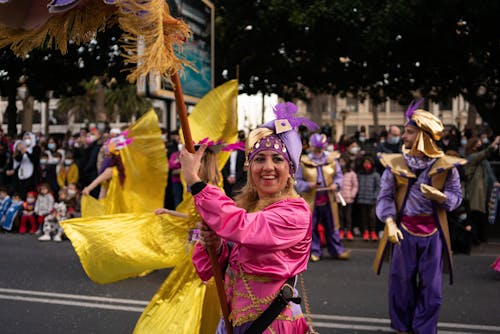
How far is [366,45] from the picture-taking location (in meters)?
15.3

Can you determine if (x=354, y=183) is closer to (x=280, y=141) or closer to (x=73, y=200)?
(x=73, y=200)

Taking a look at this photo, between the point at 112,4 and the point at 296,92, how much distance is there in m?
20.4

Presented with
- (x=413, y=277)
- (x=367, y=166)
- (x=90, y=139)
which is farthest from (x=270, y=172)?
(x=90, y=139)

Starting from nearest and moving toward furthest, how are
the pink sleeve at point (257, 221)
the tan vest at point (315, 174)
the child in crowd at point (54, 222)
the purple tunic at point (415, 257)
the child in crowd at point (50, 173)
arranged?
the pink sleeve at point (257, 221), the purple tunic at point (415, 257), the tan vest at point (315, 174), the child in crowd at point (54, 222), the child in crowd at point (50, 173)

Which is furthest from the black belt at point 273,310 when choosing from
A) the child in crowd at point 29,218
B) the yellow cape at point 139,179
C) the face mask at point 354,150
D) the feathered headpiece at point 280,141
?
the child in crowd at point 29,218

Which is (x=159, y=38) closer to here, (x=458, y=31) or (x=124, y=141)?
(x=124, y=141)

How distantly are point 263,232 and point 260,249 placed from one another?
0.09 metres

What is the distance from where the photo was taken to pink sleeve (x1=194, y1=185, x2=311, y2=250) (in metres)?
2.58

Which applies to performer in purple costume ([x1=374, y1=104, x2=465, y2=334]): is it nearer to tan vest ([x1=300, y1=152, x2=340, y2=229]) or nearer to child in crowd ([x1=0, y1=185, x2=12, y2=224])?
tan vest ([x1=300, y1=152, x2=340, y2=229])

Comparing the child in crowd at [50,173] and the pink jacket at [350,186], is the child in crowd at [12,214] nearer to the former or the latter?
the child in crowd at [50,173]

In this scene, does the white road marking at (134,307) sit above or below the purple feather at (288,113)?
below

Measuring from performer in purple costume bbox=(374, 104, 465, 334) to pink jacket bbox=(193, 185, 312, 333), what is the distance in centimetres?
260

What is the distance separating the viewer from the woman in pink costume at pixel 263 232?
2600 mm

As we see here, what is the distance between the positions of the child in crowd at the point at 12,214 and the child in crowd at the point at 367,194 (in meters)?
6.65
